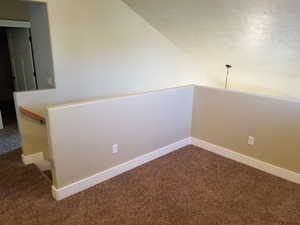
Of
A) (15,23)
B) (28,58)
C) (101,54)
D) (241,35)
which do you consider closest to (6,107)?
(28,58)

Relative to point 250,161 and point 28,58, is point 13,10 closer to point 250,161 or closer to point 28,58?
point 28,58

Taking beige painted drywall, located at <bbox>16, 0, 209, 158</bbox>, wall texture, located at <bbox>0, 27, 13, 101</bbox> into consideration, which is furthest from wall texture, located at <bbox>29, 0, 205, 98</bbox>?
wall texture, located at <bbox>0, 27, 13, 101</bbox>

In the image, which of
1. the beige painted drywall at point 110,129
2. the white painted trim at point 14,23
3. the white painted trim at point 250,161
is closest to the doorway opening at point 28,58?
Answer: the white painted trim at point 14,23

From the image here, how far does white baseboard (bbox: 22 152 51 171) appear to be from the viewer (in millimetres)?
3211

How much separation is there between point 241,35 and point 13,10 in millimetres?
3924

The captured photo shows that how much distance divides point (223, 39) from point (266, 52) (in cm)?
76

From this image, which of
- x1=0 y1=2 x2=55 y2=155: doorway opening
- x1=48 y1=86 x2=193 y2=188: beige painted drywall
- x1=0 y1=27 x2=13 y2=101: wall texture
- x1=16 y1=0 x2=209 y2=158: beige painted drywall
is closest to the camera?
x1=48 y1=86 x2=193 y2=188: beige painted drywall

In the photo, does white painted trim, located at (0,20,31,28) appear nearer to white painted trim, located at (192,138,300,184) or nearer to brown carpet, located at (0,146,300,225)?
brown carpet, located at (0,146,300,225)

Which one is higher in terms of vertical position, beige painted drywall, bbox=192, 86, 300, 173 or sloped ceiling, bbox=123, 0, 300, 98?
sloped ceiling, bbox=123, 0, 300, 98

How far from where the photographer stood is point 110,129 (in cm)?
278

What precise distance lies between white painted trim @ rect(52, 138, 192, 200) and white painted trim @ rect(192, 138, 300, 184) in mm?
352

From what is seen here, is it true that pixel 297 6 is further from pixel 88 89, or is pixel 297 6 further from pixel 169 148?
pixel 88 89

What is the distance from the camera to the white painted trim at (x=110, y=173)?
2494mm

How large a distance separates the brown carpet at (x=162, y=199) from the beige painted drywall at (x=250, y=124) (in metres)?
0.30
